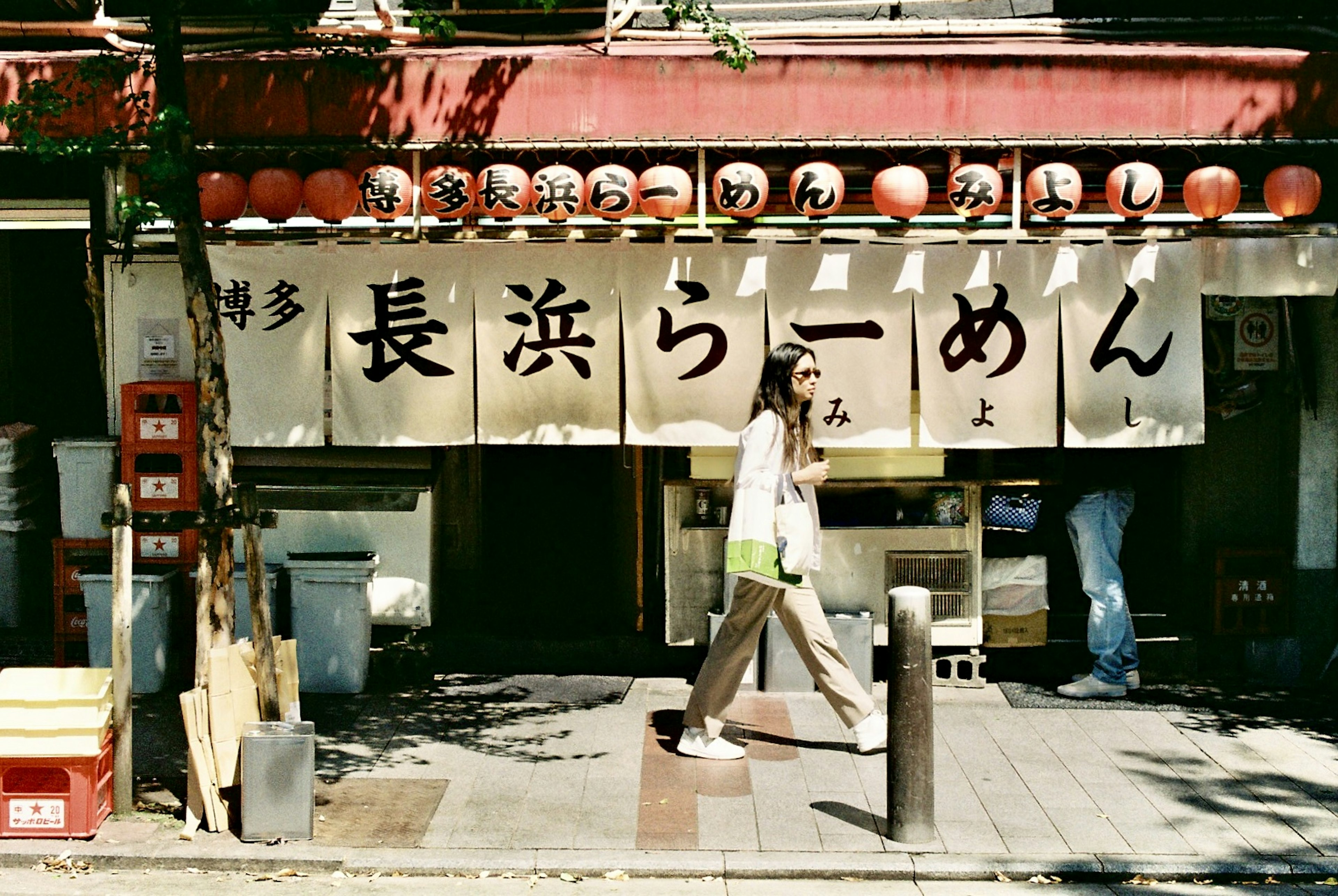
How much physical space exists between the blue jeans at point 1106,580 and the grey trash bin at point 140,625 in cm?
646

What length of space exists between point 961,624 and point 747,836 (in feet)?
11.7

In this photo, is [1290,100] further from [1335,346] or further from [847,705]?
[847,705]

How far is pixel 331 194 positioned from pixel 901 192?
12.5 feet

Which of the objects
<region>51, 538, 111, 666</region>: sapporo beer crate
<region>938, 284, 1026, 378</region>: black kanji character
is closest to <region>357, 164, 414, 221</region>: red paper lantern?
<region>51, 538, 111, 666</region>: sapporo beer crate

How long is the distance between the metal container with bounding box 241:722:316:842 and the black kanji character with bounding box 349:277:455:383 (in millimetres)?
3451

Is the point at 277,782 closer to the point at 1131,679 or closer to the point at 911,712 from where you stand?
the point at 911,712

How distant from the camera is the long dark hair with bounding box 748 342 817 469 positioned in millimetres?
7969

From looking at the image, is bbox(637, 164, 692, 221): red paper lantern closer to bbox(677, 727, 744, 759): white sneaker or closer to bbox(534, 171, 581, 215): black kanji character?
bbox(534, 171, 581, 215): black kanji character

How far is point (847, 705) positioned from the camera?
8.27 metres

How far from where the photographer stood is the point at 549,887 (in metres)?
6.66

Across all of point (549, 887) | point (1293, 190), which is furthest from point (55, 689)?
point (1293, 190)

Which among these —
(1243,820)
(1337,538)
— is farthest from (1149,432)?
(1243,820)

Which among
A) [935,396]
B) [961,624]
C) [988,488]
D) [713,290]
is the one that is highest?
[713,290]

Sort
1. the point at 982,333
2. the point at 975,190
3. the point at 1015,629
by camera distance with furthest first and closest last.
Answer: the point at 1015,629 < the point at 982,333 < the point at 975,190
